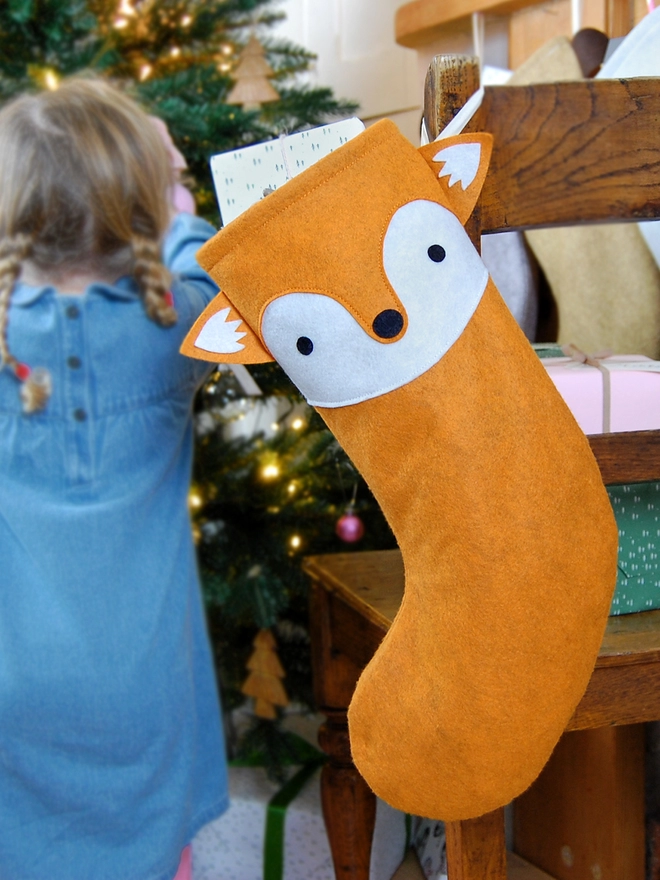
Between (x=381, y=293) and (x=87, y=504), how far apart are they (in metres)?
0.49

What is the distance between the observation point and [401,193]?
530 millimetres

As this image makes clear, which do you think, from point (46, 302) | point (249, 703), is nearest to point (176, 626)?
point (46, 302)

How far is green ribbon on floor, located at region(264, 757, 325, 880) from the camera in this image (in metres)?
1.13

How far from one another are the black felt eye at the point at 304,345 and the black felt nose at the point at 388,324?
0.04 m

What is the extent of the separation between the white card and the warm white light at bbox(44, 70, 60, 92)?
0.51 meters

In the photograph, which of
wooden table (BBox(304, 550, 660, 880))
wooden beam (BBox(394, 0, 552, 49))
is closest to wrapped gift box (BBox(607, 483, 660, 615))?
wooden table (BBox(304, 550, 660, 880))

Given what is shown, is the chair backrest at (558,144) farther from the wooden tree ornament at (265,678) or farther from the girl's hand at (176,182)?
the wooden tree ornament at (265,678)

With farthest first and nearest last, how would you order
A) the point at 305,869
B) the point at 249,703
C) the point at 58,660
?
the point at 249,703 < the point at 305,869 < the point at 58,660

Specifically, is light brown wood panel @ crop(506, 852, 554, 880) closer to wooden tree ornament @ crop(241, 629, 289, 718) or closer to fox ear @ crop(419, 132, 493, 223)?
wooden tree ornament @ crop(241, 629, 289, 718)

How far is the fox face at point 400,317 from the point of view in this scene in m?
0.52

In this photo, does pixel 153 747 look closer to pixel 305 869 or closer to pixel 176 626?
pixel 176 626

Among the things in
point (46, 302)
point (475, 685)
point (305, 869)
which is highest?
point (46, 302)

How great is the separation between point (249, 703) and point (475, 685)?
896mm

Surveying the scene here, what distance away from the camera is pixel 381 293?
519mm
